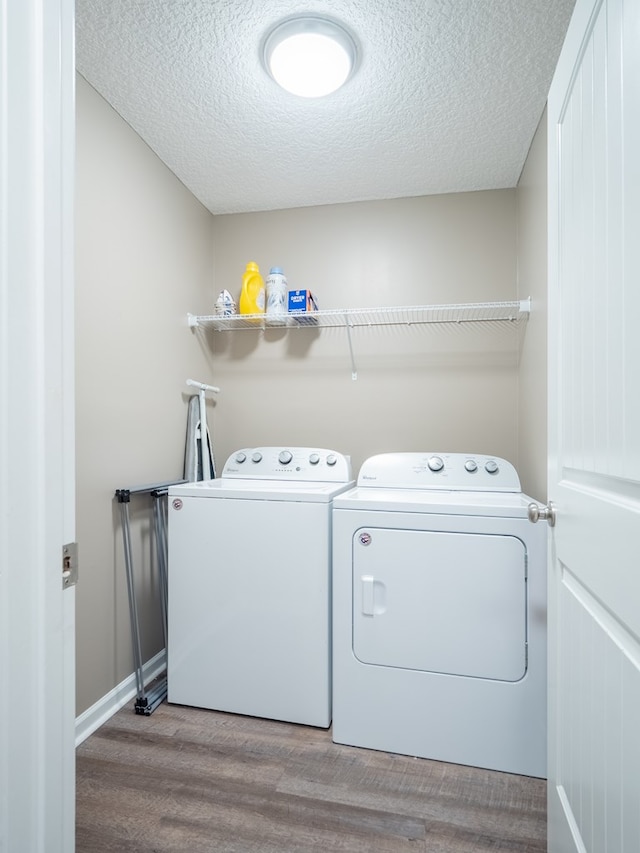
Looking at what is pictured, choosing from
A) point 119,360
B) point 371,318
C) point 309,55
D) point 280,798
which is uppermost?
point 309,55

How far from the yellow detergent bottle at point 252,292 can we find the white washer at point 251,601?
41.2 inches

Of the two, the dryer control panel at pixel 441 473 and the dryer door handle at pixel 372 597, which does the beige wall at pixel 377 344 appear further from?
the dryer door handle at pixel 372 597

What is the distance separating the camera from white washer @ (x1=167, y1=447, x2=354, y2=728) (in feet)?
6.12

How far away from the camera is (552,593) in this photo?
1.22 metres

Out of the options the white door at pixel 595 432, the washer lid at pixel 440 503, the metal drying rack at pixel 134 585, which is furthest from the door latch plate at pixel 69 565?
the metal drying rack at pixel 134 585

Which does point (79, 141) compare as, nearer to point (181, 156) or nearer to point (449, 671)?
point (181, 156)

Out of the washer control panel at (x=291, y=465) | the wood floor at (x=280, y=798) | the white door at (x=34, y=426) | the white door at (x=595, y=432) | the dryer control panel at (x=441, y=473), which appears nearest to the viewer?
the white door at (x=34, y=426)

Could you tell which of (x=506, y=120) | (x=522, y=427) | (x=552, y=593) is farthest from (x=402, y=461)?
(x=506, y=120)

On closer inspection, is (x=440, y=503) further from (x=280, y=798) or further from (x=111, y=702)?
(x=111, y=702)

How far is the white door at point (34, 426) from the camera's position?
604 millimetres

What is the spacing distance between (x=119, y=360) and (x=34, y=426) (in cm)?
146

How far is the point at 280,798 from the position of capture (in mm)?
1512

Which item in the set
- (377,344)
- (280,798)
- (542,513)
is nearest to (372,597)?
(280,798)

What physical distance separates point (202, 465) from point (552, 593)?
1763 millimetres
